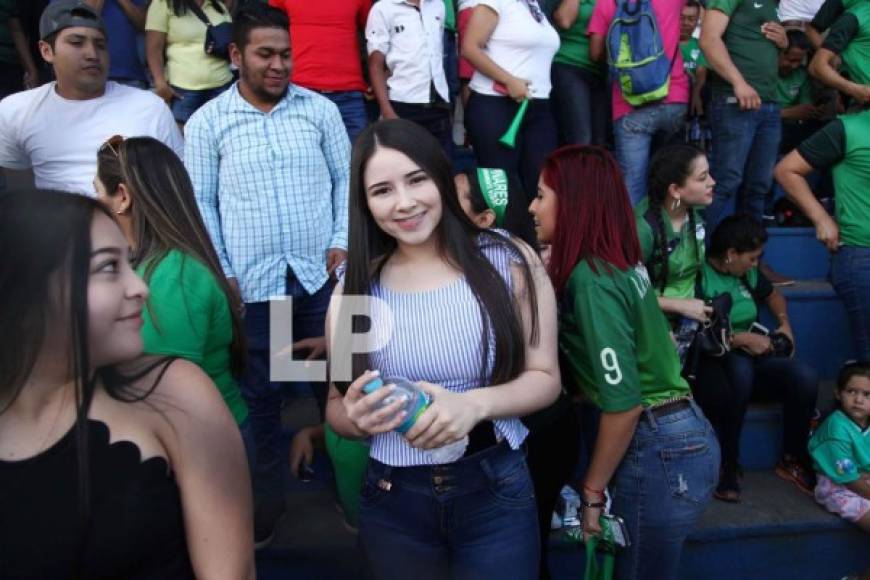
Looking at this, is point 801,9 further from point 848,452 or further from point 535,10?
point 848,452

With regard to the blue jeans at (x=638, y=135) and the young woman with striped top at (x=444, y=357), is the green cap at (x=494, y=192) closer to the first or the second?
the young woman with striped top at (x=444, y=357)

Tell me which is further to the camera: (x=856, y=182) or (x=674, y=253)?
(x=856, y=182)

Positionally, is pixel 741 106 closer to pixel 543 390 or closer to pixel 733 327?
pixel 733 327

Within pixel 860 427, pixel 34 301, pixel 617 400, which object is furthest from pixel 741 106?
pixel 34 301

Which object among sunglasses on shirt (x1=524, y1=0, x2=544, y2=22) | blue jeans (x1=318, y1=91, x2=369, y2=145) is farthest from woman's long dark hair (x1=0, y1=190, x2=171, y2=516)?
sunglasses on shirt (x1=524, y1=0, x2=544, y2=22)

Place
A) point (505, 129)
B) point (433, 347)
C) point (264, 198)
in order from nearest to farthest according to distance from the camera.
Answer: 1. point (433, 347)
2. point (264, 198)
3. point (505, 129)

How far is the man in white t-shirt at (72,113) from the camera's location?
9.78 feet

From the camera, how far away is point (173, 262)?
1836 millimetres

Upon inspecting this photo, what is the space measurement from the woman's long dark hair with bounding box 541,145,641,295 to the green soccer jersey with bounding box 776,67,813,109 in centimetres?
388

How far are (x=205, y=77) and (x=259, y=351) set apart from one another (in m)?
1.81

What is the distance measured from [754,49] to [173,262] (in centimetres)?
373

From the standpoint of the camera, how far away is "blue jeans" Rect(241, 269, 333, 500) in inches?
111

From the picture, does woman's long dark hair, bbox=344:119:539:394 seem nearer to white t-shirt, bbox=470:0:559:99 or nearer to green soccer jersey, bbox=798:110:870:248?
green soccer jersey, bbox=798:110:870:248

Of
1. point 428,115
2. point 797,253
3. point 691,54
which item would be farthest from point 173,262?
point 691,54
